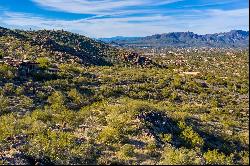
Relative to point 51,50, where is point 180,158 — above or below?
below

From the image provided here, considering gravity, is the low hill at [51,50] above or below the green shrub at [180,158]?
above

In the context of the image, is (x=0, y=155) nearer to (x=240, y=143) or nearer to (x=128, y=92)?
(x=240, y=143)

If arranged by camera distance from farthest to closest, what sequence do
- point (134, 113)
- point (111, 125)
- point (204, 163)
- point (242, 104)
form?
point (242, 104)
point (134, 113)
point (111, 125)
point (204, 163)

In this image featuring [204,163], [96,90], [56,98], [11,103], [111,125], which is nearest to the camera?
[204,163]

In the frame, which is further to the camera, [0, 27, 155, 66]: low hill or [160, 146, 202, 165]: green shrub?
[0, 27, 155, 66]: low hill

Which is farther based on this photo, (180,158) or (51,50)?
(51,50)

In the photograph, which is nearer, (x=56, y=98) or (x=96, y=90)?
(x=56, y=98)

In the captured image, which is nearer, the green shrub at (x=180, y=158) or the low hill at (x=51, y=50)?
the green shrub at (x=180, y=158)

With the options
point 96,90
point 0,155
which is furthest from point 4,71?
point 0,155

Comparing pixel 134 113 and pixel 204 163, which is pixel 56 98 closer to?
pixel 134 113

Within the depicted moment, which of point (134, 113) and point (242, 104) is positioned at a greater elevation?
point (134, 113)

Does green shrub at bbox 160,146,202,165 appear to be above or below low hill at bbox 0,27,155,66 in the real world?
below
